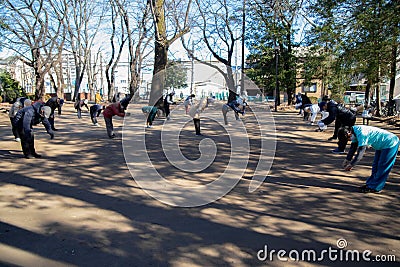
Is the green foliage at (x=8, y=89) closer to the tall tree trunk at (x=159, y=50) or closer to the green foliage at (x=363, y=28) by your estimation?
the tall tree trunk at (x=159, y=50)

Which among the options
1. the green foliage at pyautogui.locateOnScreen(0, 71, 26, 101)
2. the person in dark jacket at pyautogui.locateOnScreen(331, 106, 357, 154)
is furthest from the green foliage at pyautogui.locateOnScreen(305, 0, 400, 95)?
the green foliage at pyautogui.locateOnScreen(0, 71, 26, 101)

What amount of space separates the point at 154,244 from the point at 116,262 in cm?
61

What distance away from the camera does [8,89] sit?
3925cm

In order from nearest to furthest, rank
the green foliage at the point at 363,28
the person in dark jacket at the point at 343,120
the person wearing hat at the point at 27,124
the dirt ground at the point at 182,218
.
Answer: the dirt ground at the point at 182,218
the person wearing hat at the point at 27,124
the person in dark jacket at the point at 343,120
the green foliage at the point at 363,28

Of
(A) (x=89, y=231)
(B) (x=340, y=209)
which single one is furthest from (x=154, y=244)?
(B) (x=340, y=209)

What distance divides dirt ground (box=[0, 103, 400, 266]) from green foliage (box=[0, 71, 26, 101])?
33419mm

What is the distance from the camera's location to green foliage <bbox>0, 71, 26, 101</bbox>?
38.0 metres

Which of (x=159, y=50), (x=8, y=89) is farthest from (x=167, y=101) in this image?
(x=8, y=89)

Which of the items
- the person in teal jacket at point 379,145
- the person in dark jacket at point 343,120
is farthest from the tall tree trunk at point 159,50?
the person in teal jacket at point 379,145

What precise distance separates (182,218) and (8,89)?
40.8 metres

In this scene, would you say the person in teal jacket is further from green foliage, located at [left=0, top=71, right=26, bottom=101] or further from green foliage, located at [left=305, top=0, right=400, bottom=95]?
green foliage, located at [left=0, top=71, right=26, bottom=101]

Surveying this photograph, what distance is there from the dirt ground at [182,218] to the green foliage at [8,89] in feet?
110

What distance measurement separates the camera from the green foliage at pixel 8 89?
38.0 metres

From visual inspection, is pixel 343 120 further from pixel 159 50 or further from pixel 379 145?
pixel 159 50
